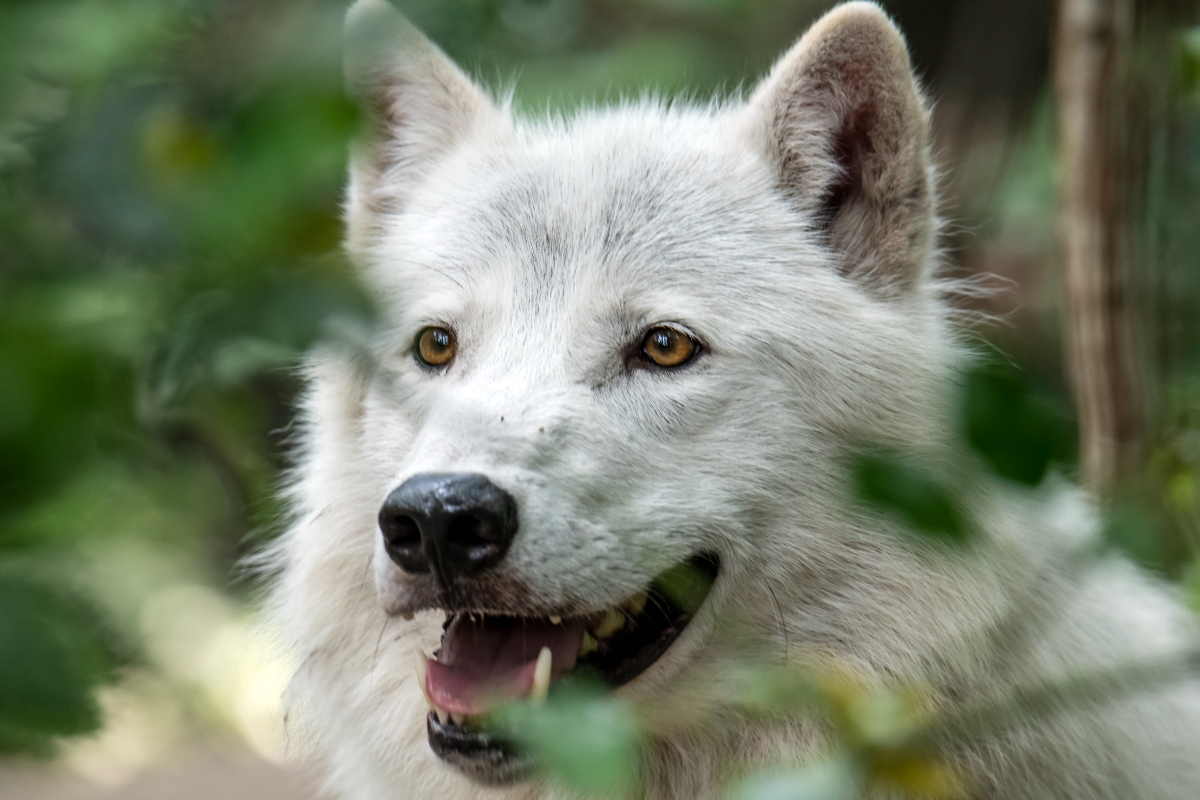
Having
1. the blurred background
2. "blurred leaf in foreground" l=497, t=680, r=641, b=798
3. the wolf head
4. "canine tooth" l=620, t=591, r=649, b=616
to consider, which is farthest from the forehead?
"blurred leaf in foreground" l=497, t=680, r=641, b=798

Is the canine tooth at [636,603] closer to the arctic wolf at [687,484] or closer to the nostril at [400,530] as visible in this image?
the arctic wolf at [687,484]

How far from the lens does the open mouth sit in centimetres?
286

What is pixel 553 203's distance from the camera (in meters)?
3.51

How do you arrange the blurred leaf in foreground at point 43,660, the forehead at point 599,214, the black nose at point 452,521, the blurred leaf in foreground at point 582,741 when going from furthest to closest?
the forehead at point 599,214, the black nose at point 452,521, the blurred leaf in foreground at point 582,741, the blurred leaf in foreground at point 43,660

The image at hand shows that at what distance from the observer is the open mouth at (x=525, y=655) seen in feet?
9.39

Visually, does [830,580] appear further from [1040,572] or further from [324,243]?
[324,243]

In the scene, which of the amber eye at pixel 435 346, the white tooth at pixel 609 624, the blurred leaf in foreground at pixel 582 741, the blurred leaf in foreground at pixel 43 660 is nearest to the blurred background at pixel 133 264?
the blurred leaf in foreground at pixel 43 660

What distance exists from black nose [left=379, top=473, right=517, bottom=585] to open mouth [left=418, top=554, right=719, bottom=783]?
11.6 inches

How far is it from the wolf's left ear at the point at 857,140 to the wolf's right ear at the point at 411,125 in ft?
3.07

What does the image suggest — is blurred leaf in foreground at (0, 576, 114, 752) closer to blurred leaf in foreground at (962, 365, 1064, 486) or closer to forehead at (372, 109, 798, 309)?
blurred leaf in foreground at (962, 365, 1064, 486)

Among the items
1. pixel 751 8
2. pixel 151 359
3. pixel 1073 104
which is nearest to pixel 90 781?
pixel 751 8

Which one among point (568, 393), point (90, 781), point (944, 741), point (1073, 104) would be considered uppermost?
point (1073, 104)

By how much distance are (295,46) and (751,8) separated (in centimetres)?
613

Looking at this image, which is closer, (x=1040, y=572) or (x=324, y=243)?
(x=324, y=243)
